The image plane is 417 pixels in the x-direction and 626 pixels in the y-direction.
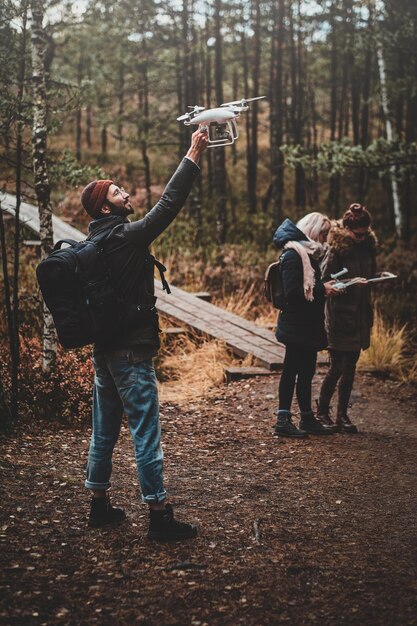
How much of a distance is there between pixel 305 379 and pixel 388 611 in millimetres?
3383

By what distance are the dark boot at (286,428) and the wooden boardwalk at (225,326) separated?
7.78 ft

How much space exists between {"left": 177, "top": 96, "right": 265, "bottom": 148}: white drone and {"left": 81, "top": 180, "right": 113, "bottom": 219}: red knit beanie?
0.57 metres

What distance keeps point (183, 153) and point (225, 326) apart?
13879 mm

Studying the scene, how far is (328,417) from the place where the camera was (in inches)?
270

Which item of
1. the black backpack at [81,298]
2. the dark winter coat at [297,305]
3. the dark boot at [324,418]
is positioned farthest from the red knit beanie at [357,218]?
the black backpack at [81,298]

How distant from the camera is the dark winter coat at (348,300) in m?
6.51

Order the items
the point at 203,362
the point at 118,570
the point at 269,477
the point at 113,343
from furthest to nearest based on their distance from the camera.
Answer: the point at 203,362, the point at 269,477, the point at 113,343, the point at 118,570

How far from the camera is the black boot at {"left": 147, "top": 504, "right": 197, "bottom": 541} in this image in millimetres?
3912

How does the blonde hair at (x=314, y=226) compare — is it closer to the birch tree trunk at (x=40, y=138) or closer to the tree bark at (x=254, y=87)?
the birch tree trunk at (x=40, y=138)

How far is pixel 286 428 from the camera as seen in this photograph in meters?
6.41

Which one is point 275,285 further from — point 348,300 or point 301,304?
point 348,300

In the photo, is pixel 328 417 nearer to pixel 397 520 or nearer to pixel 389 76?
pixel 397 520

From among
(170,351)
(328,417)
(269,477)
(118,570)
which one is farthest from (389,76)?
(118,570)

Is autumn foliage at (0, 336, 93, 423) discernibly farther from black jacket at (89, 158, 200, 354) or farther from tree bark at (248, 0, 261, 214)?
tree bark at (248, 0, 261, 214)
